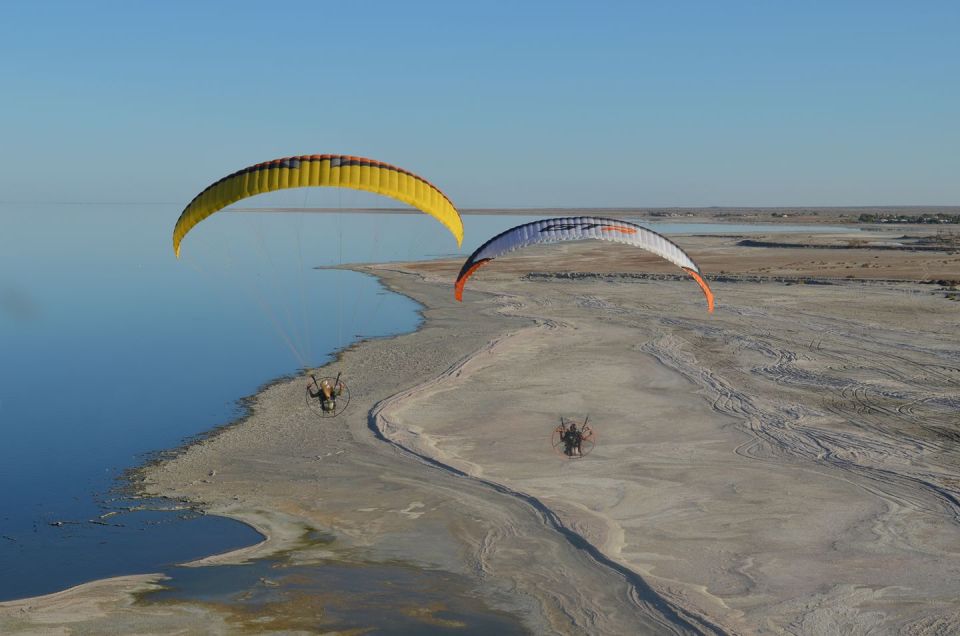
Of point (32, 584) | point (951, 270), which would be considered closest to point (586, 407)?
point (32, 584)

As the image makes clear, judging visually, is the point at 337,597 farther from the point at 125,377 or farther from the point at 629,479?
the point at 125,377

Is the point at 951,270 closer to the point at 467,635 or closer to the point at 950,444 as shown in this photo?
the point at 950,444

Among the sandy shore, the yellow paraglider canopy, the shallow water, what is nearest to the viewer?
the shallow water

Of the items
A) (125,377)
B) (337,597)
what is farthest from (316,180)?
(125,377)

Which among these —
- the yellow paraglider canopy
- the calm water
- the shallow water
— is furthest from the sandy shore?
the yellow paraglider canopy

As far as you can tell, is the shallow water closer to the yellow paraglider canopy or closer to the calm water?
the calm water

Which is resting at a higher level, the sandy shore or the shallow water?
the sandy shore

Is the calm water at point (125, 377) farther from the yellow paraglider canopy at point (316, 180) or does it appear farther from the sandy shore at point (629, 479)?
the yellow paraglider canopy at point (316, 180)
